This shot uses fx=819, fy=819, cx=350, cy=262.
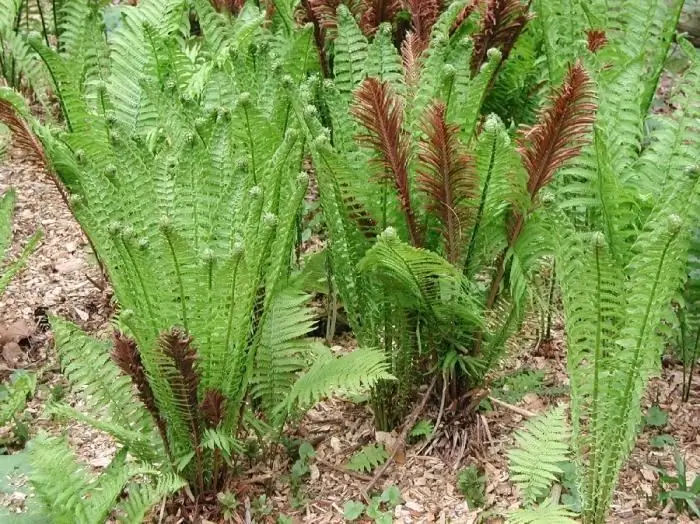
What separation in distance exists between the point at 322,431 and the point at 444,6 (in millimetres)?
1675

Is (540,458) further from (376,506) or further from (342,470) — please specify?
(342,470)

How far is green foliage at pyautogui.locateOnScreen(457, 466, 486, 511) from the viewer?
2148 millimetres

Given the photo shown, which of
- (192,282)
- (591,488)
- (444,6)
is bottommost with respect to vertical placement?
(591,488)

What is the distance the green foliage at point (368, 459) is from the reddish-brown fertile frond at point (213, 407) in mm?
447

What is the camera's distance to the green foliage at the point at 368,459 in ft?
7.40

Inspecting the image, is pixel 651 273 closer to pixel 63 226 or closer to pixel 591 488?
pixel 591 488

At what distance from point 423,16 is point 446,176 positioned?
1.02 m

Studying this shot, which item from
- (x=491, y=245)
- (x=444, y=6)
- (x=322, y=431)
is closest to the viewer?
(x=491, y=245)

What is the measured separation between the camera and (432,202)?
208cm

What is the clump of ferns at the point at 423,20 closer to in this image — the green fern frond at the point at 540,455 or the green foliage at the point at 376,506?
the green fern frond at the point at 540,455

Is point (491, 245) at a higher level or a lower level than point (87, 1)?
lower

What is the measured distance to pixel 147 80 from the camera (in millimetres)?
2535

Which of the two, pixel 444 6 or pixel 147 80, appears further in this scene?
pixel 444 6

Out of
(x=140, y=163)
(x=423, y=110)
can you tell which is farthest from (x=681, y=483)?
(x=140, y=163)
